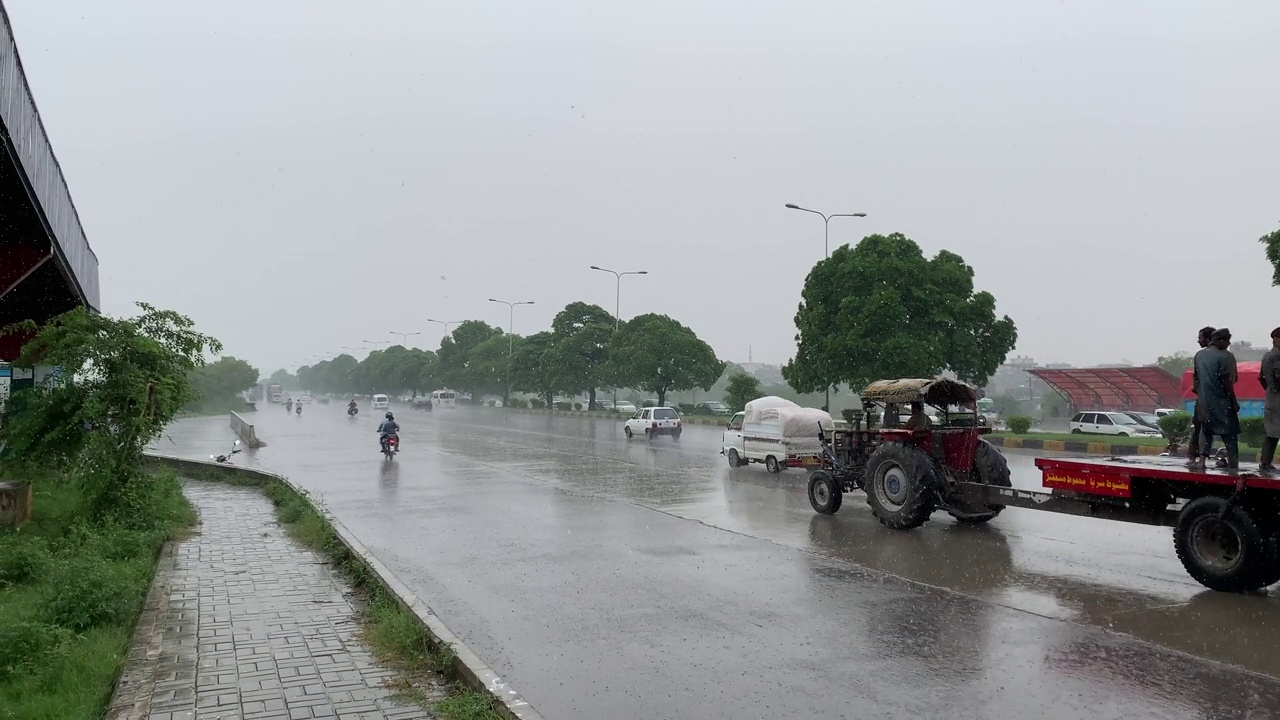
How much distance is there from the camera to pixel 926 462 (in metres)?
11.7

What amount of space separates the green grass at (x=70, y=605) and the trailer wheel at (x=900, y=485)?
8688 mm

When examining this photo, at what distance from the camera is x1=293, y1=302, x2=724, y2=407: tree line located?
2221 inches

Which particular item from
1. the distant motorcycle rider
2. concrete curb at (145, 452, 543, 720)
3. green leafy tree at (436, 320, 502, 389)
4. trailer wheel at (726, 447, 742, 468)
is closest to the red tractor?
concrete curb at (145, 452, 543, 720)

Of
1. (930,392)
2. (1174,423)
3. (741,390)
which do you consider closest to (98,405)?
(930,392)

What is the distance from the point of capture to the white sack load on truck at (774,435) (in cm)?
2088

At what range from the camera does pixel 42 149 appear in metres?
9.12

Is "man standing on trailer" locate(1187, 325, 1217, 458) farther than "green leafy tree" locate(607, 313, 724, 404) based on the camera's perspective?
No

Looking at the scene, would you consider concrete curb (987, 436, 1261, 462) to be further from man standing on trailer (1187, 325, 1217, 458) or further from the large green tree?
man standing on trailer (1187, 325, 1217, 458)

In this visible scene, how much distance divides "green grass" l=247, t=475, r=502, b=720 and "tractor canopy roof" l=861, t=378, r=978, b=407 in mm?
7520

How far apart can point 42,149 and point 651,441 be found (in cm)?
2620

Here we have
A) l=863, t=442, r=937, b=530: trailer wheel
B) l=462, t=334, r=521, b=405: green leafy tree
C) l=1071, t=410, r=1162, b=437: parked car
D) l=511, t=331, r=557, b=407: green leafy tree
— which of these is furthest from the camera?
l=462, t=334, r=521, b=405: green leafy tree

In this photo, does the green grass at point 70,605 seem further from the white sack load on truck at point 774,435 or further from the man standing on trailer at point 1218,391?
the white sack load on truck at point 774,435

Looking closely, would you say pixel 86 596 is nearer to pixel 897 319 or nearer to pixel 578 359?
pixel 897 319

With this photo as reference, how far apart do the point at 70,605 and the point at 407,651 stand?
2675 millimetres
